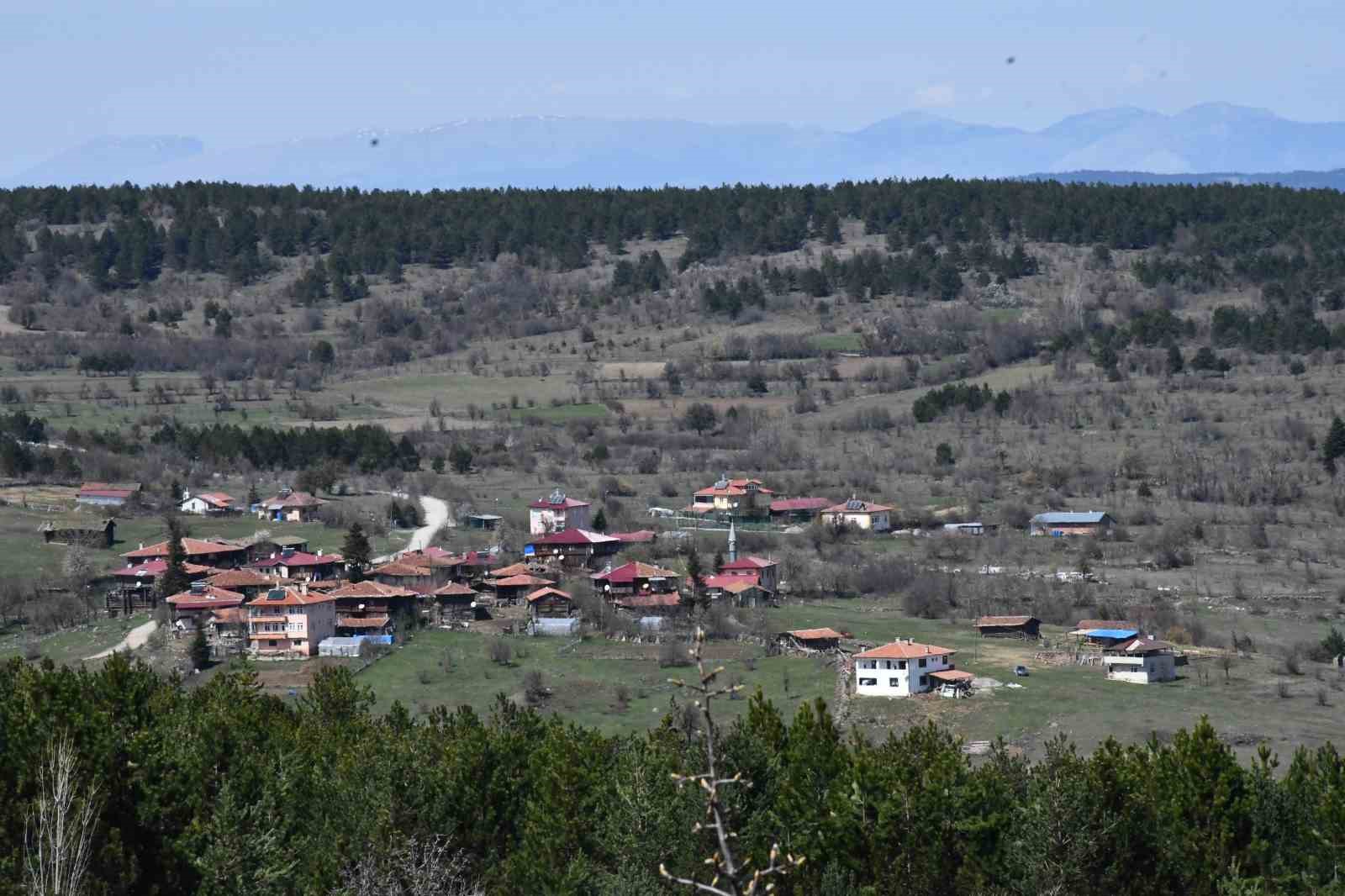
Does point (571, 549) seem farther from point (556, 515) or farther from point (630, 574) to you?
point (630, 574)

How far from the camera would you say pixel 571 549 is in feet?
190

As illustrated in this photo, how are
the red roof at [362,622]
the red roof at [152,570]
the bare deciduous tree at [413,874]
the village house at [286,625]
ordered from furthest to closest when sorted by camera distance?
the red roof at [152,570] → the red roof at [362,622] → the village house at [286,625] → the bare deciduous tree at [413,874]

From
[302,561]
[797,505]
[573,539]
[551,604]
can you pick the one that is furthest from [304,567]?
[797,505]

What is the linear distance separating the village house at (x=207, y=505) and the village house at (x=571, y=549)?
12322 mm

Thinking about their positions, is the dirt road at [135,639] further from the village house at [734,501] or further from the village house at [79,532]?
the village house at [734,501]

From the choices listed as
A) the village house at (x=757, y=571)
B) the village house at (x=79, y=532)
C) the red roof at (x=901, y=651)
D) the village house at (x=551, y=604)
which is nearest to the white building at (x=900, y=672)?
the red roof at (x=901, y=651)

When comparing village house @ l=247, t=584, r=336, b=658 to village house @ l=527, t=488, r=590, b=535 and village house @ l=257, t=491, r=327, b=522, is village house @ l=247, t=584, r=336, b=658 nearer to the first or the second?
village house @ l=527, t=488, r=590, b=535

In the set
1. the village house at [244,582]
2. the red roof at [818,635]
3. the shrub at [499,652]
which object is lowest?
the shrub at [499,652]

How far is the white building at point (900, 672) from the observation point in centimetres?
4106

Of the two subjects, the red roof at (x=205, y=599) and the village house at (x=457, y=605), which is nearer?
the red roof at (x=205, y=599)

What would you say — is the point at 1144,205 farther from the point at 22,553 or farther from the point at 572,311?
the point at 22,553

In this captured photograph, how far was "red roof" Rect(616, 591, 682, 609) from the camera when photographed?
5112cm

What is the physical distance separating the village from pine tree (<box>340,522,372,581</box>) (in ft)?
0.30

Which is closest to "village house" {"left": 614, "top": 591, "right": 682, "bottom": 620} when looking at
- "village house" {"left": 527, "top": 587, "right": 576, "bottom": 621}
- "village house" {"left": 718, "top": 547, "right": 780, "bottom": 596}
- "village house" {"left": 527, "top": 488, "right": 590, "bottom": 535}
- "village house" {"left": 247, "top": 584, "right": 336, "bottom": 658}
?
"village house" {"left": 527, "top": 587, "right": 576, "bottom": 621}
